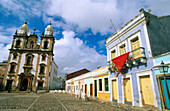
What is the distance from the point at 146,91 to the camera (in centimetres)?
841

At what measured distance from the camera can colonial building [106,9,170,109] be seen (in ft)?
27.3

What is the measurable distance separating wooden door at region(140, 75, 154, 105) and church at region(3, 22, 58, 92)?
88.8 ft

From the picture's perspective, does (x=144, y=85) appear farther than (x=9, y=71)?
No

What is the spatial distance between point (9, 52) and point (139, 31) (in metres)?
35.7

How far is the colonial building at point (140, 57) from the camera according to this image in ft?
27.3

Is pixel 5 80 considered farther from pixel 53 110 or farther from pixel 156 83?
pixel 156 83

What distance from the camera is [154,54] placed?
841 centimetres

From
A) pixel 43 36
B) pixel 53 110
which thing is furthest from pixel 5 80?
pixel 53 110

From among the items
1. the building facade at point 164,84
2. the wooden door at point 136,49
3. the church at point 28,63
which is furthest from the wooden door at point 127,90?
the church at point 28,63

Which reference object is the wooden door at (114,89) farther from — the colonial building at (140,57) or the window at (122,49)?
the window at (122,49)

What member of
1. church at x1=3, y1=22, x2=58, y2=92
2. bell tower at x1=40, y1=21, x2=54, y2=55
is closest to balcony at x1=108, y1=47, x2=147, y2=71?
church at x1=3, y1=22, x2=58, y2=92

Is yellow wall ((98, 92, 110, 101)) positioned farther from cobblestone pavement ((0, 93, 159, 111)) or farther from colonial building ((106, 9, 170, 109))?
cobblestone pavement ((0, 93, 159, 111))

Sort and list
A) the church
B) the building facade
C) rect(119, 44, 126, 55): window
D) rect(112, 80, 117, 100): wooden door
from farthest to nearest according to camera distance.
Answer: the church < rect(112, 80, 117, 100): wooden door < rect(119, 44, 126, 55): window < the building facade

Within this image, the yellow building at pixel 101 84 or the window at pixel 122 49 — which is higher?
the window at pixel 122 49
